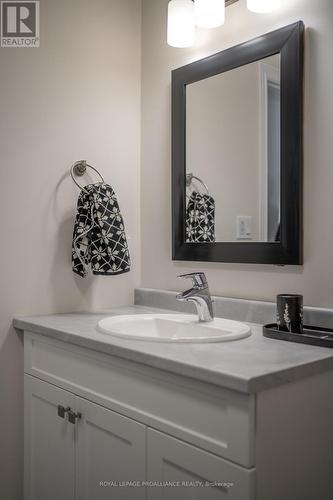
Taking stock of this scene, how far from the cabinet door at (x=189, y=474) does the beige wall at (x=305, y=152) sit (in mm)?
598

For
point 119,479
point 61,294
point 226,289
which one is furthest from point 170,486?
point 61,294

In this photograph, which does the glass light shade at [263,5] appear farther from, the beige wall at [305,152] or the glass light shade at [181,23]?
the glass light shade at [181,23]

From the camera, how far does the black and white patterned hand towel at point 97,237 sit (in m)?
1.66

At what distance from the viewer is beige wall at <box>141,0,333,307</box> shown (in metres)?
1.33

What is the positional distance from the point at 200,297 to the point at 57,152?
0.78 m

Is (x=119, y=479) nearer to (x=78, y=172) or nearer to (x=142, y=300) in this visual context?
(x=142, y=300)

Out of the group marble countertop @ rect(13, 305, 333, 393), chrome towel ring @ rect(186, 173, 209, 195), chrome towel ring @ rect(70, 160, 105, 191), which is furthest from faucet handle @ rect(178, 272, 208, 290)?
chrome towel ring @ rect(70, 160, 105, 191)

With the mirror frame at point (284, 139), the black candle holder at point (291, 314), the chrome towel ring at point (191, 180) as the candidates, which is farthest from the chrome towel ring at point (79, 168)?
the black candle holder at point (291, 314)

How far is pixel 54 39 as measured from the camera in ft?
5.62

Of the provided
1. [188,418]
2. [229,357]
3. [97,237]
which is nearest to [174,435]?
→ [188,418]

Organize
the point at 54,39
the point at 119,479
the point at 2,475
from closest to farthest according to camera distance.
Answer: the point at 119,479
the point at 2,475
the point at 54,39

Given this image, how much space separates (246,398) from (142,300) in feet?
3.48

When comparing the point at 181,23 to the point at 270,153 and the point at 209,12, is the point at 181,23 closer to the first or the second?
the point at 209,12

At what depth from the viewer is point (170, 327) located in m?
1.54
